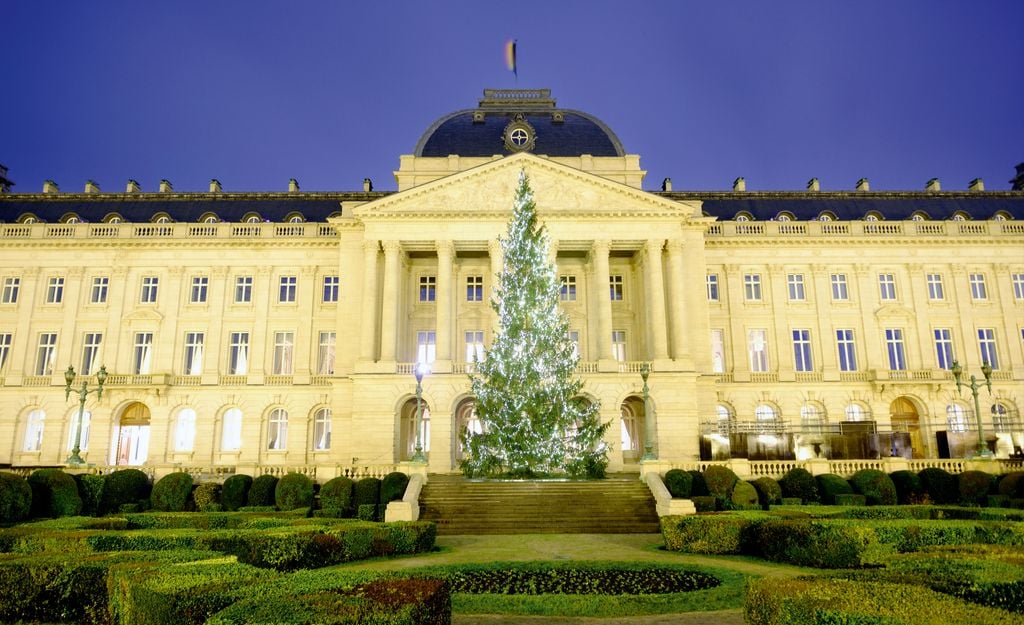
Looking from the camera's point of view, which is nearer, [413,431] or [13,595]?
[13,595]

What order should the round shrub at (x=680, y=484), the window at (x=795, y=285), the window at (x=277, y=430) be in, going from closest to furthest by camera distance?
the round shrub at (x=680, y=484), the window at (x=277, y=430), the window at (x=795, y=285)

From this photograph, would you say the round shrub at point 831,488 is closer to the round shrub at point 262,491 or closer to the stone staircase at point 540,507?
the stone staircase at point 540,507

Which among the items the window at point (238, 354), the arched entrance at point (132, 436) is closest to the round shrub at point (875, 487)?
the window at point (238, 354)

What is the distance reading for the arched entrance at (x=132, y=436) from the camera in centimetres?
4656

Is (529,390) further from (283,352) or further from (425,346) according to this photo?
(283,352)

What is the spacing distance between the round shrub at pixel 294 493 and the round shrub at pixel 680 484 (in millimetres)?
14257

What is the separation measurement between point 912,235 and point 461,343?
3225 cm

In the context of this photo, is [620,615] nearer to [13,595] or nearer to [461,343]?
[13,595]

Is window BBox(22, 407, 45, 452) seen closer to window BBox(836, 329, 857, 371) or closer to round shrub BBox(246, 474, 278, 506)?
round shrub BBox(246, 474, 278, 506)

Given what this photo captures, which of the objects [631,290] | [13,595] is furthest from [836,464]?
[13,595]

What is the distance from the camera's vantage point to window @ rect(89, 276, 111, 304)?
161 ft

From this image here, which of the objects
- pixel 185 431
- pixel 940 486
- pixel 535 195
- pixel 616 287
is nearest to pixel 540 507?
pixel 940 486

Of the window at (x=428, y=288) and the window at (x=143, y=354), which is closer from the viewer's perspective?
the window at (x=143, y=354)

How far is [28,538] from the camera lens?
14.2m
